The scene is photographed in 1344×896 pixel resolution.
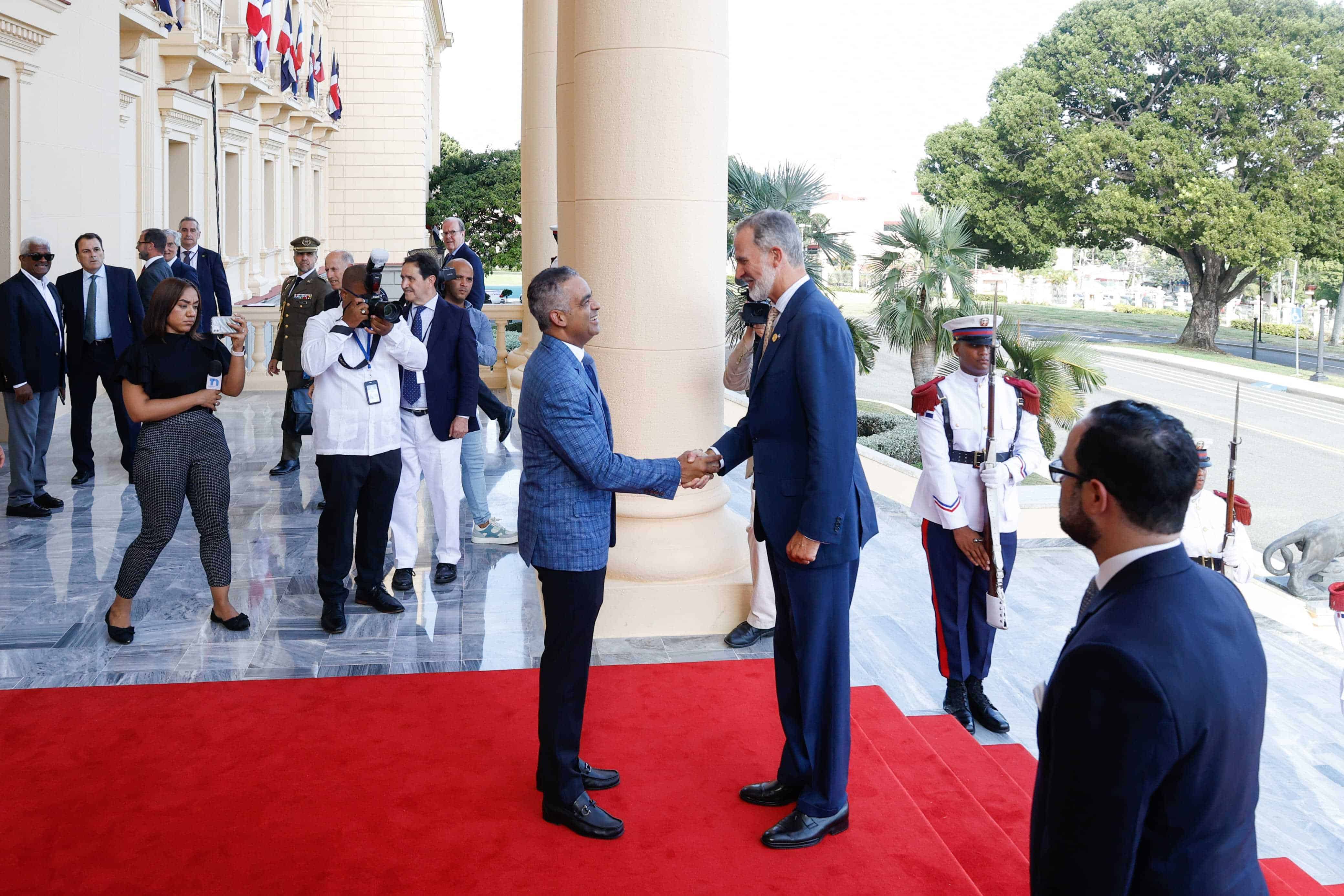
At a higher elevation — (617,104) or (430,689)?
(617,104)

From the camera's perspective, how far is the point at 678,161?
17.5ft

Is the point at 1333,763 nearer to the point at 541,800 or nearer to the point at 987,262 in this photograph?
the point at 541,800

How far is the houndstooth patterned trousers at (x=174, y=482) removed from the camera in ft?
16.7

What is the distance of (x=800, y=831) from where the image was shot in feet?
11.3

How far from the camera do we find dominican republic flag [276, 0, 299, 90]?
75.4 feet

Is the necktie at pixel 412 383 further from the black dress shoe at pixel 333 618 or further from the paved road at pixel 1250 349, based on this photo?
the paved road at pixel 1250 349

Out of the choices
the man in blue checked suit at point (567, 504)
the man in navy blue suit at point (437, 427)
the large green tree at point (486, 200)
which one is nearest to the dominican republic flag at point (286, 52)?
the large green tree at point (486, 200)

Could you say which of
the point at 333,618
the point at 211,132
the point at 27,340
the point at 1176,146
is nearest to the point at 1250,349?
the point at 1176,146

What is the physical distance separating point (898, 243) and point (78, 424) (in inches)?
397

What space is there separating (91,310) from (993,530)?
6815mm

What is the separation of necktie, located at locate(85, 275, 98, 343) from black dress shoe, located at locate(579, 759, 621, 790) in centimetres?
634

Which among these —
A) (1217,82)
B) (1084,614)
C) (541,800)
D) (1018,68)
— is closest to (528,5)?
(541,800)

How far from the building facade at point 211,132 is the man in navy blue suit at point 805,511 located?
9.66 metres

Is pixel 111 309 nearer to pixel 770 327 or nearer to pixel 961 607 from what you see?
pixel 770 327
